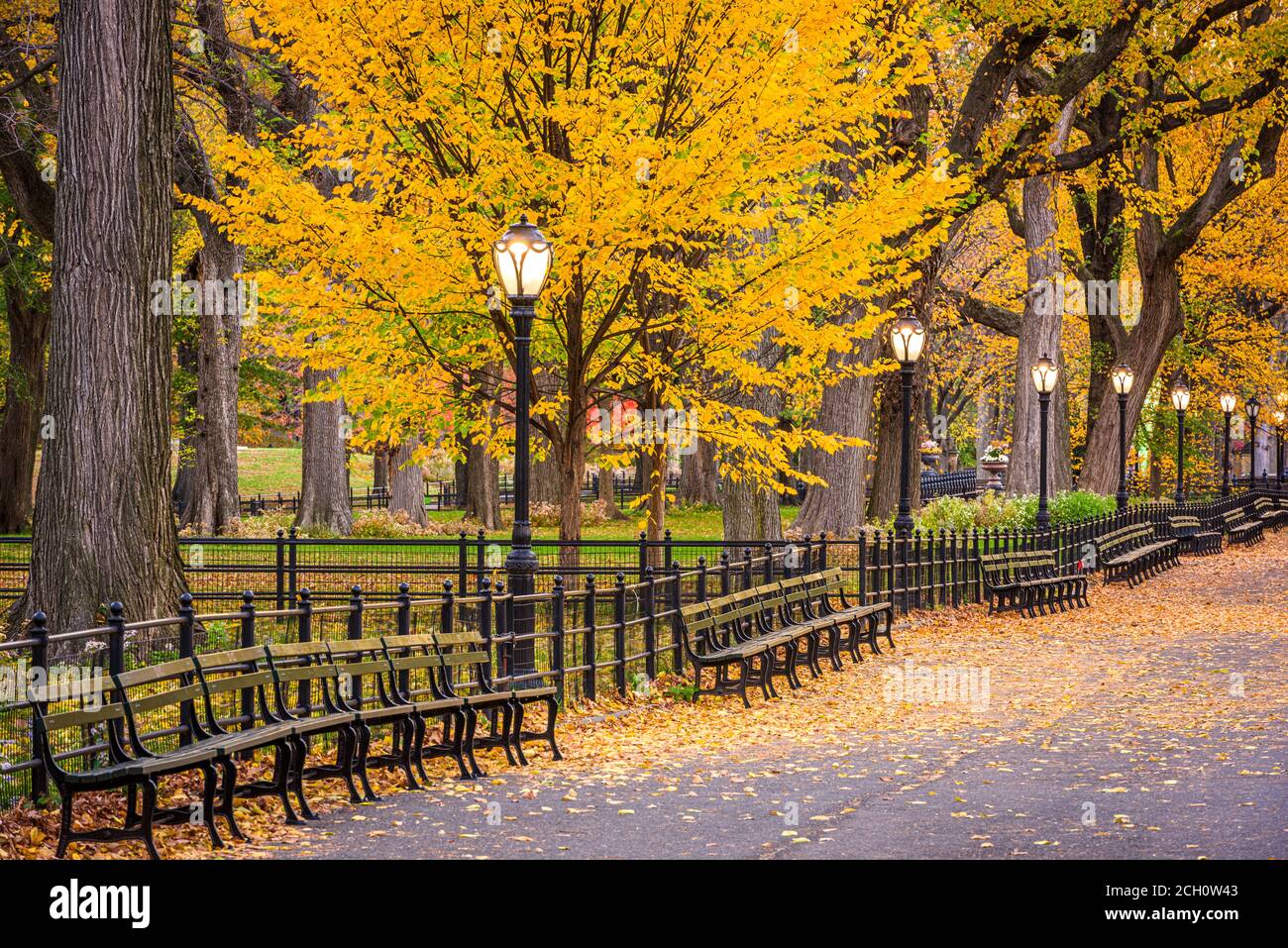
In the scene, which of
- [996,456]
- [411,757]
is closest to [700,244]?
[411,757]

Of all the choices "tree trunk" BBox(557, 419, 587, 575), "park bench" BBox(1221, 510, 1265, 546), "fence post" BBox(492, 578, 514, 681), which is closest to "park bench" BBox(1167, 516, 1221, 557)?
"park bench" BBox(1221, 510, 1265, 546)

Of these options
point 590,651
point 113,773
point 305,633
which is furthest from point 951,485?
point 113,773

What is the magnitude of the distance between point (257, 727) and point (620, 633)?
529 centimetres

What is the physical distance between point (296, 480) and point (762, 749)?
63.1 meters

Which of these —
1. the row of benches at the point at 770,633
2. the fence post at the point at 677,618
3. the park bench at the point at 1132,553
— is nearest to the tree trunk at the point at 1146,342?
the park bench at the point at 1132,553

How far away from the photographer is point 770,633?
16.9 m

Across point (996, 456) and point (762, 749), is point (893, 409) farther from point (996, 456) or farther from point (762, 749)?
point (996, 456)

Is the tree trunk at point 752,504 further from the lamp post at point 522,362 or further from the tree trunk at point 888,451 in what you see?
the lamp post at point 522,362

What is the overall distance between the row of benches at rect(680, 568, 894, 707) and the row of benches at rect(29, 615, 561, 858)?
8.49ft

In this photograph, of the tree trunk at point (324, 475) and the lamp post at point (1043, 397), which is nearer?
the lamp post at point (1043, 397)

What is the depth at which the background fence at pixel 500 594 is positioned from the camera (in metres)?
11.5


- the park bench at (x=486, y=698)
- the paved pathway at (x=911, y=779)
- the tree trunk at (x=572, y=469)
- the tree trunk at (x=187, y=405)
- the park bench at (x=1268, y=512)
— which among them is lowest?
the paved pathway at (x=911, y=779)

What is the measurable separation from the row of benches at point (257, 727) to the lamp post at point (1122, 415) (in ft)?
81.6

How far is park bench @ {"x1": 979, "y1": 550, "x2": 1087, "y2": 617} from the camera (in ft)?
77.4
